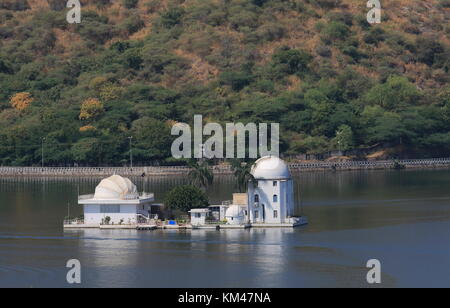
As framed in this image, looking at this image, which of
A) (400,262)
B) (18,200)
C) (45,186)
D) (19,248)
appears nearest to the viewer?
(400,262)

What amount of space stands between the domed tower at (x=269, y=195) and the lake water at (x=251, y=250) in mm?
2983

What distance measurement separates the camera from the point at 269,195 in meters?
134

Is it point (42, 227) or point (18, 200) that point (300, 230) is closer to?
point (42, 227)

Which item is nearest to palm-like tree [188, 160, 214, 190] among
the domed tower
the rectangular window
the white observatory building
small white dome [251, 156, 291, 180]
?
the white observatory building

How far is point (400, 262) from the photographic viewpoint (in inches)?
4508

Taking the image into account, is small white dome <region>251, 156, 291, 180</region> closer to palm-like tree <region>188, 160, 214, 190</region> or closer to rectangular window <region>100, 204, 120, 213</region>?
palm-like tree <region>188, 160, 214, 190</region>

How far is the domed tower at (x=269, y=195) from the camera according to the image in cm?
13400

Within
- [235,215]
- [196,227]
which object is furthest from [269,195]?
[196,227]

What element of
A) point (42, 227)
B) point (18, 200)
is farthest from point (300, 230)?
point (18, 200)

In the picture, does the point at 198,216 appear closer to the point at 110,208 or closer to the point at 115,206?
the point at 115,206

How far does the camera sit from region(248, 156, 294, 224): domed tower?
134000 mm

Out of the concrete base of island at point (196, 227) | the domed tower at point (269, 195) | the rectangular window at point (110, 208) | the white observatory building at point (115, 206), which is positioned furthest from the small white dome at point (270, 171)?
the rectangular window at point (110, 208)

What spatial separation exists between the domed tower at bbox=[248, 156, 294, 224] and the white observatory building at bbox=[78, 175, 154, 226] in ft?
34.9

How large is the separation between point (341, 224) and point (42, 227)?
96.1ft
